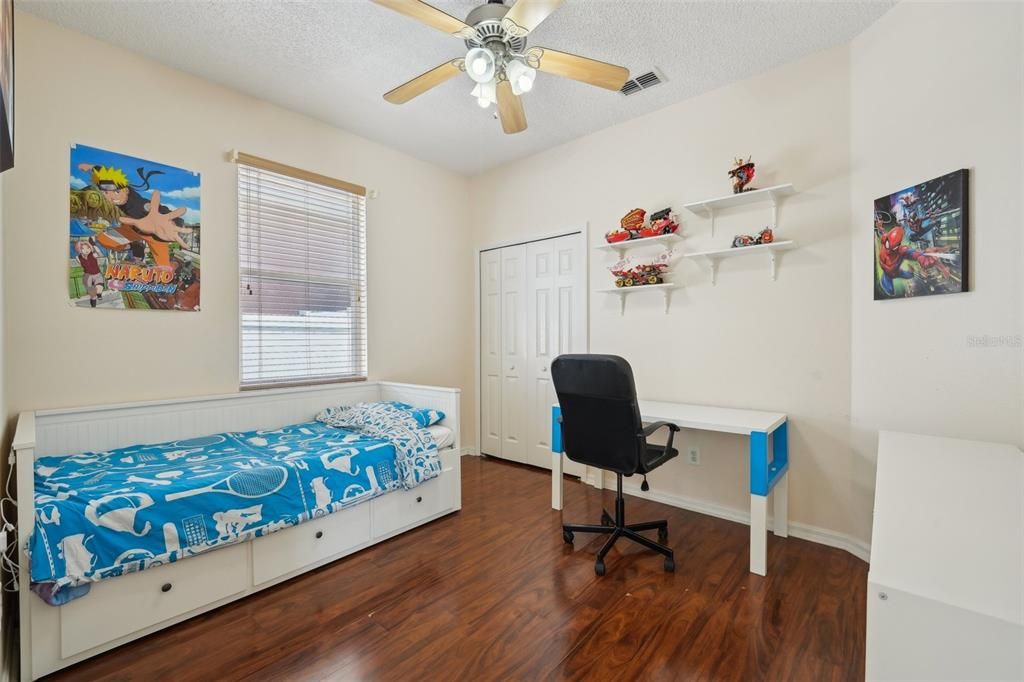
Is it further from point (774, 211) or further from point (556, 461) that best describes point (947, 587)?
point (774, 211)

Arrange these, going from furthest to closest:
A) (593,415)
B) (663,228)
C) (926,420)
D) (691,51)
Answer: (663,228)
(691,51)
(593,415)
(926,420)

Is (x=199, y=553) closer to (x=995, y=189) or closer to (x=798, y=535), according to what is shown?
(x=798, y=535)

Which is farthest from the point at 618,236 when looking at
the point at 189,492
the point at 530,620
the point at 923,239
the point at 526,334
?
the point at 189,492

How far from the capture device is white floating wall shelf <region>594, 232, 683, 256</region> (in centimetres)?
294

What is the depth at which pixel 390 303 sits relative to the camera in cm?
364

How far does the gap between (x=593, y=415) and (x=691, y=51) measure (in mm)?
2068

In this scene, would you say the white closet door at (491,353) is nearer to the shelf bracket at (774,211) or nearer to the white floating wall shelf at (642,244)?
the white floating wall shelf at (642,244)

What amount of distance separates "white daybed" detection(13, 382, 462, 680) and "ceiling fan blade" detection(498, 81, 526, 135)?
1.66 m

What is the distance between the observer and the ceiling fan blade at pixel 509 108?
216 centimetres

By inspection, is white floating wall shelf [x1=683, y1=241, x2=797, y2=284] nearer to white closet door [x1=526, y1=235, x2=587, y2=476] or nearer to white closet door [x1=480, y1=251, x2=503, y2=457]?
white closet door [x1=526, y1=235, x2=587, y2=476]

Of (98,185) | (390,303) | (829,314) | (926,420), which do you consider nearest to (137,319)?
(98,185)

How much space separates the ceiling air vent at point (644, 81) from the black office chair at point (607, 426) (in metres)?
1.77

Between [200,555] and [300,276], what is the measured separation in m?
1.89

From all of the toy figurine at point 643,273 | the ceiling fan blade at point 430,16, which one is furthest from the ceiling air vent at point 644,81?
the ceiling fan blade at point 430,16
